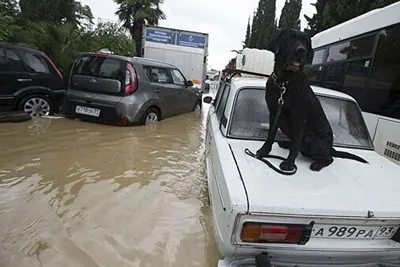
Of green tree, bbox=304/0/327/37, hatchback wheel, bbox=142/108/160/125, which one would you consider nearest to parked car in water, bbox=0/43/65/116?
hatchback wheel, bbox=142/108/160/125

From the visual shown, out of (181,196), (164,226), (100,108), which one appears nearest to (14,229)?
(164,226)

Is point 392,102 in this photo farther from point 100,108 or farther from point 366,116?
point 100,108

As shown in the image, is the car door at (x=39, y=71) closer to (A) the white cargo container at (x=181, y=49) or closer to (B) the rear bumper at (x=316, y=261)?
(B) the rear bumper at (x=316, y=261)

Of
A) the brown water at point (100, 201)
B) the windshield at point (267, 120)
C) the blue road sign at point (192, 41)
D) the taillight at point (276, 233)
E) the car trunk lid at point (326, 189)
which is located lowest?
the brown water at point (100, 201)

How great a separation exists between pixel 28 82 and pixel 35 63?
1.69 feet

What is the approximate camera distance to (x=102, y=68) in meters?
7.01

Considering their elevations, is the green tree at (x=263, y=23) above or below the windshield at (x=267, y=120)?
above

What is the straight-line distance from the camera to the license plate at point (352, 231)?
204 cm

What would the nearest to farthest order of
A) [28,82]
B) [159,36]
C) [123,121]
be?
[123,121] < [28,82] < [159,36]

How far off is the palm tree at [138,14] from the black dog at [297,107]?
22.2 metres

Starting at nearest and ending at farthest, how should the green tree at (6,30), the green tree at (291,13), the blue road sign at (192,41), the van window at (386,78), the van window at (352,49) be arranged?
1. the van window at (386,78)
2. the van window at (352,49)
3. the green tree at (6,30)
4. the blue road sign at (192,41)
5. the green tree at (291,13)

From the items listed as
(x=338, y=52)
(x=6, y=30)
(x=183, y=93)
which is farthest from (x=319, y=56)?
(x=6, y=30)

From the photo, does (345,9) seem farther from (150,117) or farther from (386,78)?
(150,117)

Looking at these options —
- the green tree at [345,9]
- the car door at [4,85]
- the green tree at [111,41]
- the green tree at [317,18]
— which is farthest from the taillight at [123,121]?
the green tree at [317,18]
